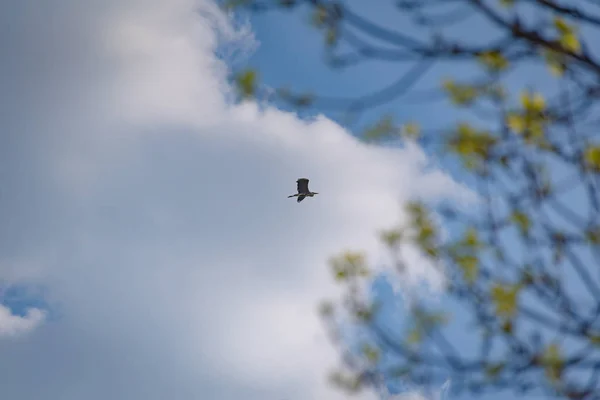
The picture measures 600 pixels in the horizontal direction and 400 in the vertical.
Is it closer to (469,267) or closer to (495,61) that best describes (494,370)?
(469,267)

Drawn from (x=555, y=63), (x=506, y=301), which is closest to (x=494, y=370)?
(x=506, y=301)

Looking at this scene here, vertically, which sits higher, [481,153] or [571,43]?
[571,43]

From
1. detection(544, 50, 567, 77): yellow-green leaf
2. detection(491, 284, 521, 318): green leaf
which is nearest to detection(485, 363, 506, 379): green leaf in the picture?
detection(491, 284, 521, 318): green leaf

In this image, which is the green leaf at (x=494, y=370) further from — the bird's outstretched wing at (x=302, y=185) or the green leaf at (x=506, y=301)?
the bird's outstretched wing at (x=302, y=185)

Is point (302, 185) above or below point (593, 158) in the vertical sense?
above

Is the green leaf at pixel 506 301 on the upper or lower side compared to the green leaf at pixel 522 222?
lower

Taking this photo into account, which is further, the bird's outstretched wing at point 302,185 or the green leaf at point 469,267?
the bird's outstretched wing at point 302,185

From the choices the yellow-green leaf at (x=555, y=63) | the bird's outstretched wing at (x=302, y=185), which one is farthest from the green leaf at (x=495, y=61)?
the bird's outstretched wing at (x=302, y=185)

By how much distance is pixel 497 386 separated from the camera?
11.0ft

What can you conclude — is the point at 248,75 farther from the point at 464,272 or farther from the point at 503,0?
the point at 464,272

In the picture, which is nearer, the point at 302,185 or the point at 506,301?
the point at 506,301

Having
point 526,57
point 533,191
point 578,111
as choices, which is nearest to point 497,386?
point 533,191

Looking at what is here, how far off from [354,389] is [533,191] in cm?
202

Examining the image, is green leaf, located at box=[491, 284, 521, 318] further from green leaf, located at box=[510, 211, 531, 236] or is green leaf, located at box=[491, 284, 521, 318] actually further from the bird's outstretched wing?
the bird's outstretched wing
